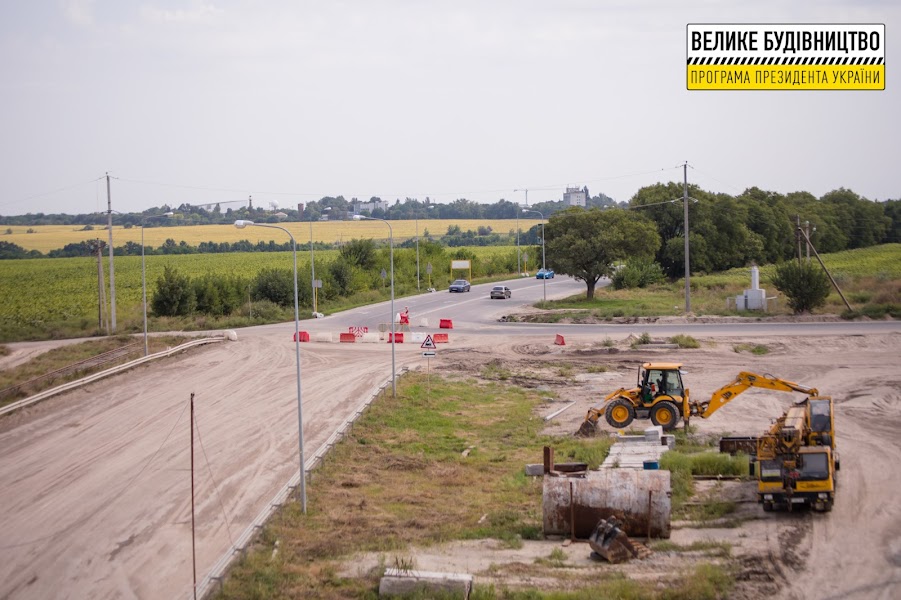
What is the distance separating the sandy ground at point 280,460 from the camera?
17797 millimetres

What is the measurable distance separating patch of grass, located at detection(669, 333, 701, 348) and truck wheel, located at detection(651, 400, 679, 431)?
19.4 metres

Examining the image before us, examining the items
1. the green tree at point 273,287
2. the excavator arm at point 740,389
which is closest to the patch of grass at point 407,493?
the excavator arm at point 740,389

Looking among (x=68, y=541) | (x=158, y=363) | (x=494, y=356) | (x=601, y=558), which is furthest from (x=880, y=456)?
(x=158, y=363)

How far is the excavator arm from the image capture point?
1004 inches

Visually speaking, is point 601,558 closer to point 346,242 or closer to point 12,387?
point 12,387

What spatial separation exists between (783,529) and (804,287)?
4202cm

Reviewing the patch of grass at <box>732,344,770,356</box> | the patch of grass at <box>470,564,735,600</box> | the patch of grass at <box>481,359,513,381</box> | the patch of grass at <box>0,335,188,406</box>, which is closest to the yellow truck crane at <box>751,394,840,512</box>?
the patch of grass at <box>470,564,735,600</box>

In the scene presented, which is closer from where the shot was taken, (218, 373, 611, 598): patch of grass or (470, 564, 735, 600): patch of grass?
(470, 564, 735, 600): patch of grass

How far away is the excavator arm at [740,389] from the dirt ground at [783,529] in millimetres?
861

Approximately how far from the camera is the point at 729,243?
93062mm

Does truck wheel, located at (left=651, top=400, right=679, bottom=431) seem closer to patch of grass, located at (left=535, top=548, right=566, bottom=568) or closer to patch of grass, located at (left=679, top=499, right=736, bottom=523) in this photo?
patch of grass, located at (left=679, top=499, right=736, bottom=523)

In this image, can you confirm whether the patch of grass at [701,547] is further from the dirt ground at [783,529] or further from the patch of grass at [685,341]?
the patch of grass at [685,341]

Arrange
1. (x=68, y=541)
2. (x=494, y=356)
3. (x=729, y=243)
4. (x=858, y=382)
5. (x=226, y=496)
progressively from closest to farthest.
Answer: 1. (x=68, y=541)
2. (x=226, y=496)
3. (x=858, y=382)
4. (x=494, y=356)
5. (x=729, y=243)

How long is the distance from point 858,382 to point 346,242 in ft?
221
